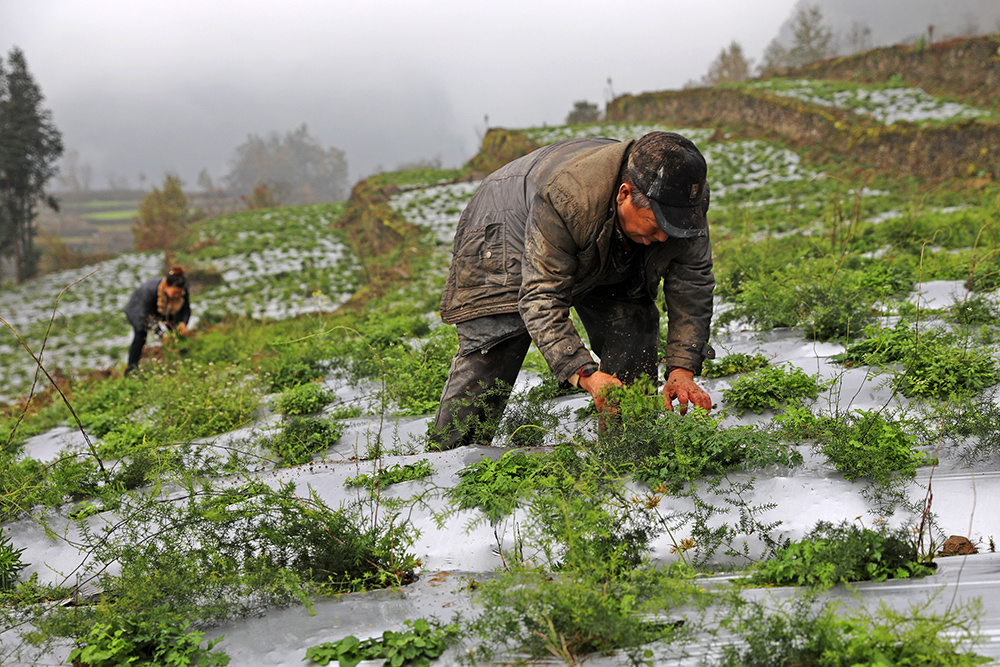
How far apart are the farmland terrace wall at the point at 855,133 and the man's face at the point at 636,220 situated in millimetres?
12725

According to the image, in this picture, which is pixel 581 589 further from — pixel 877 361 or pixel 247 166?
pixel 247 166

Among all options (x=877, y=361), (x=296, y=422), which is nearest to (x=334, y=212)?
(x=296, y=422)

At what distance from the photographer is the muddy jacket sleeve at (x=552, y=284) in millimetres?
2531

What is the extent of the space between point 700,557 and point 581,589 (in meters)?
0.72

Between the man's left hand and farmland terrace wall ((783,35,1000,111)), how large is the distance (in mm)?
16155

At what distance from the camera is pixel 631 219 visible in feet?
8.29

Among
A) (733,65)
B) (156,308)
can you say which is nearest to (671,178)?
(156,308)

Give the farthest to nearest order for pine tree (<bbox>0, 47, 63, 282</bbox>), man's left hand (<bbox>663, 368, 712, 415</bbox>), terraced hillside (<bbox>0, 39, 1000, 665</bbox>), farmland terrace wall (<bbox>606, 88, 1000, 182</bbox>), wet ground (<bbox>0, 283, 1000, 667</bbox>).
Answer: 1. pine tree (<bbox>0, 47, 63, 282</bbox>)
2. farmland terrace wall (<bbox>606, 88, 1000, 182</bbox>)
3. man's left hand (<bbox>663, 368, 712, 415</bbox>)
4. wet ground (<bbox>0, 283, 1000, 667</bbox>)
5. terraced hillside (<bbox>0, 39, 1000, 665</bbox>)

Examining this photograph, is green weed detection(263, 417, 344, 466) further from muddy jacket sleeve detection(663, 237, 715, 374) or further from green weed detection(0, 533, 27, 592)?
muddy jacket sleeve detection(663, 237, 715, 374)

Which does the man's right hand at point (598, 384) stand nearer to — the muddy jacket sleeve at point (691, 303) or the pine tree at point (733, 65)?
the muddy jacket sleeve at point (691, 303)

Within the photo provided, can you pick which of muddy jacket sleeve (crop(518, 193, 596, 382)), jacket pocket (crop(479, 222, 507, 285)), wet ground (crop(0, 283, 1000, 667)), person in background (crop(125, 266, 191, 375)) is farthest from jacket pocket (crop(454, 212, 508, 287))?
person in background (crop(125, 266, 191, 375))

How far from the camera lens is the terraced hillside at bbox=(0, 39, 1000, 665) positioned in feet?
5.72

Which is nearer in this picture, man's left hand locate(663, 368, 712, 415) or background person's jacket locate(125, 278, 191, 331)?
man's left hand locate(663, 368, 712, 415)

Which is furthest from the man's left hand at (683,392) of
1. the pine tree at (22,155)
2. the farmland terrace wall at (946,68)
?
the pine tree at (22,155)
